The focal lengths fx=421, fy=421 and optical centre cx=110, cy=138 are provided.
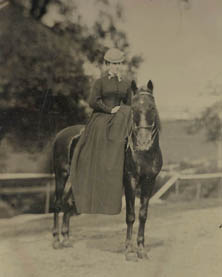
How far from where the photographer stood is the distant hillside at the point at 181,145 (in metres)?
3.23

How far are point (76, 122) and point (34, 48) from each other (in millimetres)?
626

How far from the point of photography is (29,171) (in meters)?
3.13

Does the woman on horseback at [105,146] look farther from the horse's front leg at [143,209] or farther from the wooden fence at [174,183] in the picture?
the wooden fence at [174,183]

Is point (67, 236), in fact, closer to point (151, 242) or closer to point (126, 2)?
point (151, 242)

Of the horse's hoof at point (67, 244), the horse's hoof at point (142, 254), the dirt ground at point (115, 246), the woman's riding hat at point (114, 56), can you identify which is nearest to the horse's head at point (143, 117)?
the woman's riding hat at point (114, 56)

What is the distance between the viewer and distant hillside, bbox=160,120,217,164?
10.6ft

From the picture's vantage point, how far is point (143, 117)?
2842mm

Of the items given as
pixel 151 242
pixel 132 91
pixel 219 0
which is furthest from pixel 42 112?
pixel 219 0

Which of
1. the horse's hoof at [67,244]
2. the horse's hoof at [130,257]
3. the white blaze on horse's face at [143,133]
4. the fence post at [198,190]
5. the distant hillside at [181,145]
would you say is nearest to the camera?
the white blaze on horse's face at [143,133]

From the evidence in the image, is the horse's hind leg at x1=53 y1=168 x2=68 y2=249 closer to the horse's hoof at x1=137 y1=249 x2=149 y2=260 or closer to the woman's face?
the horse's hoof at x1=137 y1=249 x2=149 y2=260

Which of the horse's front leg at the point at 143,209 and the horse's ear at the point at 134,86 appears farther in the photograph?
the horse's front leg at the point at 143,209

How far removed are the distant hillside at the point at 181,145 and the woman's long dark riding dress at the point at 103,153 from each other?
15.8 inches

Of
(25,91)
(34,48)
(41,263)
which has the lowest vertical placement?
(41,263)

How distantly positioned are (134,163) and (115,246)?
634mm
